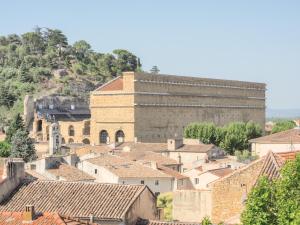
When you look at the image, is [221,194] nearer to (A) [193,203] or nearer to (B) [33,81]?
(A) [193,203]

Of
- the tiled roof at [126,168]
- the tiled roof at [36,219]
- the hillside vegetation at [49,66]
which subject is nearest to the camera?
the tiled roof at [36,219]

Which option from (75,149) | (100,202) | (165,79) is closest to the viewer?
(100,202)

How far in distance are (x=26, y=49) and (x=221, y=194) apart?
134 meters

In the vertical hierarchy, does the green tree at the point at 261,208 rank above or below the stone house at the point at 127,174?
above

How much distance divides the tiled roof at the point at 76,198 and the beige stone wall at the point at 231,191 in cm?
307

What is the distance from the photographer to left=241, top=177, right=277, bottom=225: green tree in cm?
1472

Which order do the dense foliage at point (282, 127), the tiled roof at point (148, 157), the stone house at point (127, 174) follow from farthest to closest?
1. the dense foliage at point (282, 127)
2. the tiled roof at point (148, 157)
3. the stone house at point (127, 174)

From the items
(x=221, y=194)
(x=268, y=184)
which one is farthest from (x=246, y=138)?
(x=268, y=184)

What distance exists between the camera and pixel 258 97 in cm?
12356

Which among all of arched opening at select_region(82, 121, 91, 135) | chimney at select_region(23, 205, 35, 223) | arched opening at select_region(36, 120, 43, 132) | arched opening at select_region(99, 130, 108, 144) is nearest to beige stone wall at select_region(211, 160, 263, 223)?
chimney at select_region(23, 205, 35, 223)

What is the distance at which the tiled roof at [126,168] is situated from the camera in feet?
153

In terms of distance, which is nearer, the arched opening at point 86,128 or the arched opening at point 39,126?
the arched opening at point 86,128

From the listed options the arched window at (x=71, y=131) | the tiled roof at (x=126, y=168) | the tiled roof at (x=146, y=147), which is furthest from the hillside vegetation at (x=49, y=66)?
the tiled roof at (x=126, y=168)

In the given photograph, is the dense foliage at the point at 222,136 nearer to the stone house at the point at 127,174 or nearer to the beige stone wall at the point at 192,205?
the stone house at the point at 127,174
